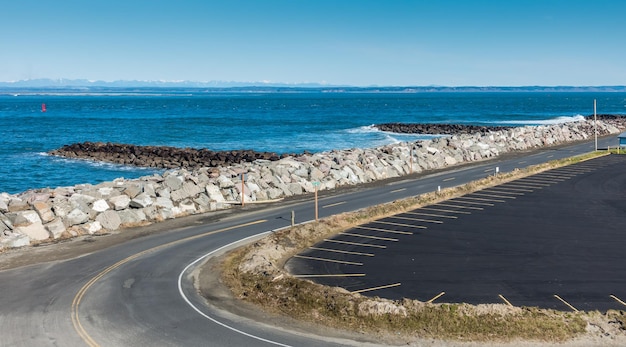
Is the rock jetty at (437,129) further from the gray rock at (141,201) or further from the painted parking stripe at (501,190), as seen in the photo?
the gray rock at (141,201)

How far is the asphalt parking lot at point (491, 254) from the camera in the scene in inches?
920

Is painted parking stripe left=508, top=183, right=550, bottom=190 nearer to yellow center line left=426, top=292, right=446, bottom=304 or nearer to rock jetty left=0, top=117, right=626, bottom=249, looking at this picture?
rock jetty left=0, top=117, right=626, bottom=249

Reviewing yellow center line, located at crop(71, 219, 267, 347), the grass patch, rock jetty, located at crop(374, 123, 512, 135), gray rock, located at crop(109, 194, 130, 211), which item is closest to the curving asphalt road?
yellow center line, located at crop(71, 219, 267, 347)

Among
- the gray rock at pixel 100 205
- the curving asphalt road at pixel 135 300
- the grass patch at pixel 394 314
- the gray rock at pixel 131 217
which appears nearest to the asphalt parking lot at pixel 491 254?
the grass patch at pixel 394 314

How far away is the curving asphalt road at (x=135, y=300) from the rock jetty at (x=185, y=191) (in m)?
3.52

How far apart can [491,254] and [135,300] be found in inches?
640

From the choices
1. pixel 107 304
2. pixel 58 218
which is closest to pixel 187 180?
pixel 58 218

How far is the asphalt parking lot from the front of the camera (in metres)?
23.4

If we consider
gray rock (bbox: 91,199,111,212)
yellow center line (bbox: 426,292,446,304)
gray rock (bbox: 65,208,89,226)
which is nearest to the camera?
yellow center line (bbox: 426,292,446,304)

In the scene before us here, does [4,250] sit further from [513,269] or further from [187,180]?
[513,269]

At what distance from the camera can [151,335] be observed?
19859mm

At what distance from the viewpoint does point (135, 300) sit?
76.3 ft

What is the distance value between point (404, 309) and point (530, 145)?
2581 inches

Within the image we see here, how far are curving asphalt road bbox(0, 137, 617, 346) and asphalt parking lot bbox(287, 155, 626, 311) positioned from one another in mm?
5084
